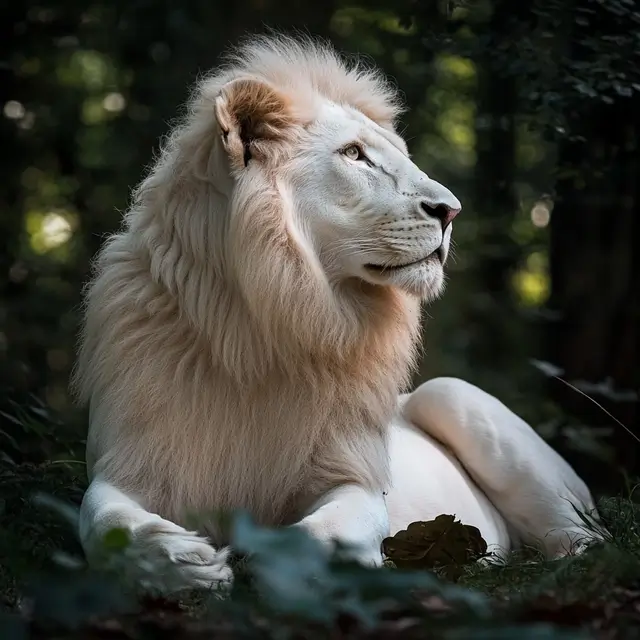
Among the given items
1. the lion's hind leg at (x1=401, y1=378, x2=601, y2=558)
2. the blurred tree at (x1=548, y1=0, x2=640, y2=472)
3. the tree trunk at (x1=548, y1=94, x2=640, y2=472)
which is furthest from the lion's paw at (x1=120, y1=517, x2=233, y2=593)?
the tree trunk at (x1=548, y1=94, x2=640, y2=472)

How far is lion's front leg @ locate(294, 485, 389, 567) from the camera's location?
2.96 m

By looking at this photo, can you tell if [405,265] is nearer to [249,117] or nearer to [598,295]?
[249,117]

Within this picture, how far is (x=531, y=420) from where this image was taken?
6.86 m

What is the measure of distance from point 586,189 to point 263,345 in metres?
3.39

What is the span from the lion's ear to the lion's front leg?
38.9 inches

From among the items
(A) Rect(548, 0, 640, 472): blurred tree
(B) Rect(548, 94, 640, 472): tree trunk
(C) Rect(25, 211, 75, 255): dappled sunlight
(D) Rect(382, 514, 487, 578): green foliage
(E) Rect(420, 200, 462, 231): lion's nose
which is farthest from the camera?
(C) Rect(25, 211, 75, 255): dappled sunlight

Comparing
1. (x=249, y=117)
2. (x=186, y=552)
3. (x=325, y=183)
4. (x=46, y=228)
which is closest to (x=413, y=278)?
(x=325, y=183)

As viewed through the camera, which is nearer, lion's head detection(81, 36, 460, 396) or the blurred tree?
lion's head detection(81, 36, 460, 396)

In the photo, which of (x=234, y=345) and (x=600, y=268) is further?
(x=600, y=268)

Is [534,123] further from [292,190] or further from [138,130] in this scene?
[138,130]

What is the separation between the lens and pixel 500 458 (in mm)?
4359

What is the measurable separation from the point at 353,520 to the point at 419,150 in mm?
7089

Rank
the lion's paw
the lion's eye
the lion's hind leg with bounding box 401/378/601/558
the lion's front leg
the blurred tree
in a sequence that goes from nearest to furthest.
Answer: the lion's paw < the lion's front leg < the lion's eye < the lion's hind leg with bounding box 401/378/601/558 < the blurred tree

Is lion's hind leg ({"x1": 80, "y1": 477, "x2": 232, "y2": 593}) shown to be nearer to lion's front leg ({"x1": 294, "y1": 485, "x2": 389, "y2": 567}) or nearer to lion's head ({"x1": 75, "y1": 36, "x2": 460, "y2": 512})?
lion's head ({"x1": 75, "y1": 36, "x2": 460, "y2": 512})
